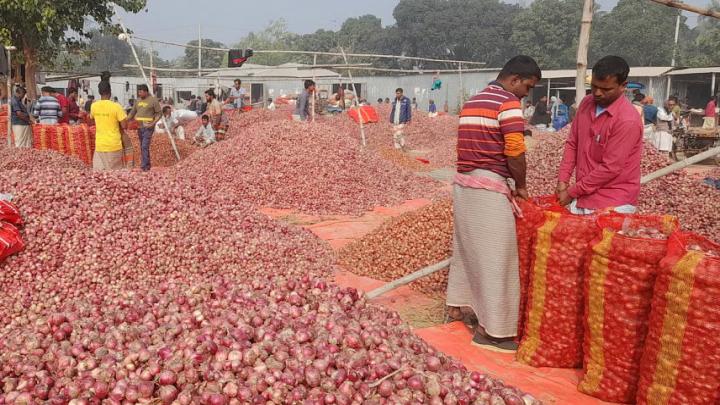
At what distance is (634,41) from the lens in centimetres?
5838

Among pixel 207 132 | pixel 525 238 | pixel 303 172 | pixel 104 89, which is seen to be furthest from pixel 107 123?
pixel 525 238

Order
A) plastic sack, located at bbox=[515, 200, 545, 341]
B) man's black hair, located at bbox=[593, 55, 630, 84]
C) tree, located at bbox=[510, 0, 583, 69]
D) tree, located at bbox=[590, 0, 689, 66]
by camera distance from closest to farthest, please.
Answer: man's black hair, located at bbox=[593, 55, 630, 84], plastic sack, located at bbox=[515, 200, 545, 341], tree, located at bbox=[590, 0, 689, 66], tree, located at bbox=[510, 0, 583, 69]

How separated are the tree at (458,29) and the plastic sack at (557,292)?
219 ft

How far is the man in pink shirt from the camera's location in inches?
143

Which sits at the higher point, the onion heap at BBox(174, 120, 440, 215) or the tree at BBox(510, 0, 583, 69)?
the tree at BBox(510, 0, 583, 69)

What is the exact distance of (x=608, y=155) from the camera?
3711 millimetres

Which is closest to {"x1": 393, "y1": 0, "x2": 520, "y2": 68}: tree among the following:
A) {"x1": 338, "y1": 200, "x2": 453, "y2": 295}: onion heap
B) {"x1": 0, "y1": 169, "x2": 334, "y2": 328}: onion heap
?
{"x1": 338, "y1": 200, "x2": 453, "y2": 295}: onion heap

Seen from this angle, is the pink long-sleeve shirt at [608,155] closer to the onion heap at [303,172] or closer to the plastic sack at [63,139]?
the onion heap at [303,172]

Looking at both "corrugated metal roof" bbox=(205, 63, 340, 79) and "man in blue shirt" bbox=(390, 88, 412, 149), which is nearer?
"man in blue shirt" bbox=(390, 88, 412, 149)

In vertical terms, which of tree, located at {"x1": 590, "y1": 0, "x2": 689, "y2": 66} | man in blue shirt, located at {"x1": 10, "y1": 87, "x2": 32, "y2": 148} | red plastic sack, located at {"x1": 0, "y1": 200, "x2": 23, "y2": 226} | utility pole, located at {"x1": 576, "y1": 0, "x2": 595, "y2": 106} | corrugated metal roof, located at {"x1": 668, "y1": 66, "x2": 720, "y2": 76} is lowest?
red plastic sack, located at {"x1": 0, "y1": 200, "x2": 23, "y2": 226}

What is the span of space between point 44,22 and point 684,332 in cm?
1534

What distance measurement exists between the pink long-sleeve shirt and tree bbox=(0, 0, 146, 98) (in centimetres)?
1376

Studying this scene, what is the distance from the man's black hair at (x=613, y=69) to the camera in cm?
362

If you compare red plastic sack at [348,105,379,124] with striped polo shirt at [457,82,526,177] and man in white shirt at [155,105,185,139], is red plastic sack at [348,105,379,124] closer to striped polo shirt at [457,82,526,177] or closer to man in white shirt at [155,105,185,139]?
man in white shirt at [155,105,185,139]
